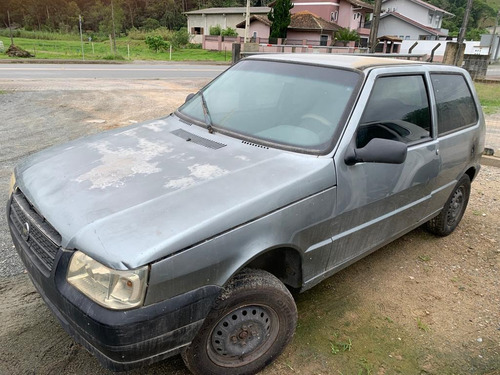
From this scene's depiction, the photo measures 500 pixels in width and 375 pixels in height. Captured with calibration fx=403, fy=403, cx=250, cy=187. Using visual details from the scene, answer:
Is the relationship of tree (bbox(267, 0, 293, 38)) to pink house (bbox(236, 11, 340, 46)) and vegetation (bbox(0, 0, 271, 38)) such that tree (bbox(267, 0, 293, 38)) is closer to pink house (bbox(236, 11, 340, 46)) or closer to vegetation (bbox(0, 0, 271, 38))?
pink house (bbox(236, 11, 340, 46))

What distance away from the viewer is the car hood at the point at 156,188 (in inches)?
75.4

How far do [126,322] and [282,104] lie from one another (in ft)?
6.46

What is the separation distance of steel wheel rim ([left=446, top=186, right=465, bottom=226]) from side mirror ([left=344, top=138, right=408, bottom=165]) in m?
2.08

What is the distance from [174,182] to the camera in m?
2.32

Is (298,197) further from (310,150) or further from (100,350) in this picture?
(100,350)

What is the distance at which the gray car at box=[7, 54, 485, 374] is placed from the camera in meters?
1.90

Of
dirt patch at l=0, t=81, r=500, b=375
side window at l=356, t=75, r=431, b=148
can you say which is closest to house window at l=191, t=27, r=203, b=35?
dirt patch at l=0, t=81, r=500, b=375

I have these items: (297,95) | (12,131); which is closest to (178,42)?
(12,131)

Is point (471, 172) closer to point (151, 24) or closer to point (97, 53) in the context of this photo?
point (97, 53)

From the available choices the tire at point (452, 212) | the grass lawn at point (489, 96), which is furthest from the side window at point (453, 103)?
the grass lawn at point (489, 96)

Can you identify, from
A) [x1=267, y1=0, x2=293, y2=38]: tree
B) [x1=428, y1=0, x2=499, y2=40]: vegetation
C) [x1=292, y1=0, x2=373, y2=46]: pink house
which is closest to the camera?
[x1=267, y1=0, x2=293, y2=38]: tree

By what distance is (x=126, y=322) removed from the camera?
1811 millimetres

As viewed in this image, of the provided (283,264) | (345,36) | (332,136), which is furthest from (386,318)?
(345,36)

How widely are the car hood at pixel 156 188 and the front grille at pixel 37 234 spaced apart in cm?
6
